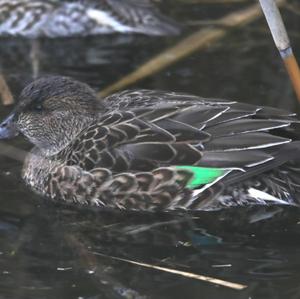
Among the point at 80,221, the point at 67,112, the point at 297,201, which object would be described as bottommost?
the point at 297,201

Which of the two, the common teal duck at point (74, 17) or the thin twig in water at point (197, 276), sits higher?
the common teal duck at point (74, 17)

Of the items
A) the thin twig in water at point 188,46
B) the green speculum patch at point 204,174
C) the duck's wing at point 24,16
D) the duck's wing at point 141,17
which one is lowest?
the green speculum patch at point 204,174

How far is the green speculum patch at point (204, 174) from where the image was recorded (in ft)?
20.4

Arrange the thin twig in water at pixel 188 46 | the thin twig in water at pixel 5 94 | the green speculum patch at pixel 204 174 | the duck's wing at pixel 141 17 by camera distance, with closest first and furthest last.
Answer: the green speculum patch at pixel 204 174 → the thin twig in water at pixel 5 94 → the thin twig in water at pixel 188 46 → the duck's wing at pixel 141 17

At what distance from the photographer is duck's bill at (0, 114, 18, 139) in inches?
269

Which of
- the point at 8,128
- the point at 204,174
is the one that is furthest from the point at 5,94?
the point at 204,174

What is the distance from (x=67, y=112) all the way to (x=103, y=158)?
60 centimetres

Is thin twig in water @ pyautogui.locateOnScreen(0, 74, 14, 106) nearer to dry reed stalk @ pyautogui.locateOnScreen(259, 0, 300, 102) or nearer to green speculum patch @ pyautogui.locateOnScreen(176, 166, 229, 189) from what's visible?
green speculum patch @ pyautogui.locateOnScreen(176, 166, 229, 189)

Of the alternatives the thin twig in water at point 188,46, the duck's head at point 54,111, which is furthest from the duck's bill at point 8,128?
the thin twig in water at point 188,46

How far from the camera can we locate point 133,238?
607cm

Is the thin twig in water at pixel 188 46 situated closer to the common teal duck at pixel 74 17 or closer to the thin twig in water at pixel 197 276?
the common teal duck at pixel 74 17

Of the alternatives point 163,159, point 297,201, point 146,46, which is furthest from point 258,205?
point 146,46

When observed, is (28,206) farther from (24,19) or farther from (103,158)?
(24,19)

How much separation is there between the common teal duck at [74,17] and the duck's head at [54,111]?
2.97 metres
